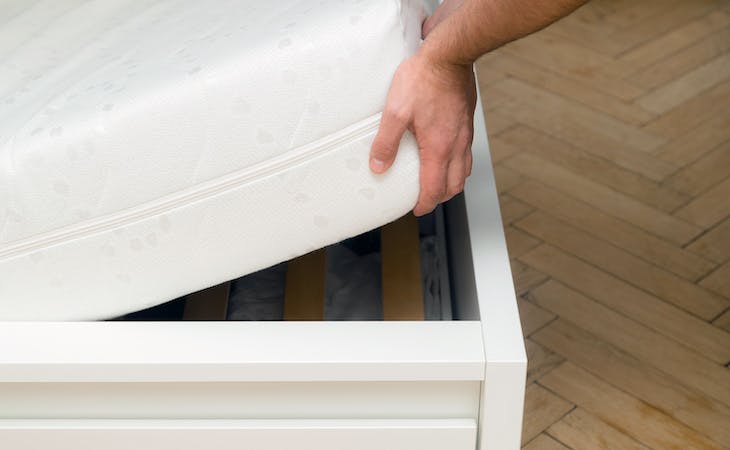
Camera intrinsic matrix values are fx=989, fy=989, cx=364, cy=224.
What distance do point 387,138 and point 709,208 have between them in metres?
1.33

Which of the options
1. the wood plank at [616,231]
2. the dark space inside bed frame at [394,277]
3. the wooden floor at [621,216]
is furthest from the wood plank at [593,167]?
the dark space inside bed frame at [394,277]

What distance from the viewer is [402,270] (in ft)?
4.09

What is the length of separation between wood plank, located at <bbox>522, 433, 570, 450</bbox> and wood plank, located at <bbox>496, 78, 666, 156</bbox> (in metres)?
0.96

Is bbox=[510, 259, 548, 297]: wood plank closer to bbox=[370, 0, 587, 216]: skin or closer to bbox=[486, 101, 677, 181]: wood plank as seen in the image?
bbox=[486, 101, 677, 181]: wood plank

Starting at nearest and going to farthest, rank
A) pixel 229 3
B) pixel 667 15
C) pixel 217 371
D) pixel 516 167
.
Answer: pixel 217 371
pixel 229 3
pixel 516 167
pixel 667 15

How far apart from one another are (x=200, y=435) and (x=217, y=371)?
0.28ft

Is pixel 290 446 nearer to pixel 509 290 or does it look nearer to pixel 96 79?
pixel 509 290

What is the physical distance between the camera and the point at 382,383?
0.95 m

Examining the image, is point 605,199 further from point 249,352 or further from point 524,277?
point 249,352

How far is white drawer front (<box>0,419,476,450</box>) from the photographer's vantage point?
963mm

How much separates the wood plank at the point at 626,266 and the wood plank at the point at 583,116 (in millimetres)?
370

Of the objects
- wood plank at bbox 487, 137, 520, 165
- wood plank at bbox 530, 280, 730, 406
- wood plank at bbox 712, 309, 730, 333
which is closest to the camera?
wood plank at bbox 530, 280, 730, 406

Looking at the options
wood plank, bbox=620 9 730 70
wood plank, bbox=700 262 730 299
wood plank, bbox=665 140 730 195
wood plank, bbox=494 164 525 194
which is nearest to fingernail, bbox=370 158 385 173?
wood plank, bbox=700 262 730 299

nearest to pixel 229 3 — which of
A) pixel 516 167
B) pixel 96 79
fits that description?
pixel 96 79
